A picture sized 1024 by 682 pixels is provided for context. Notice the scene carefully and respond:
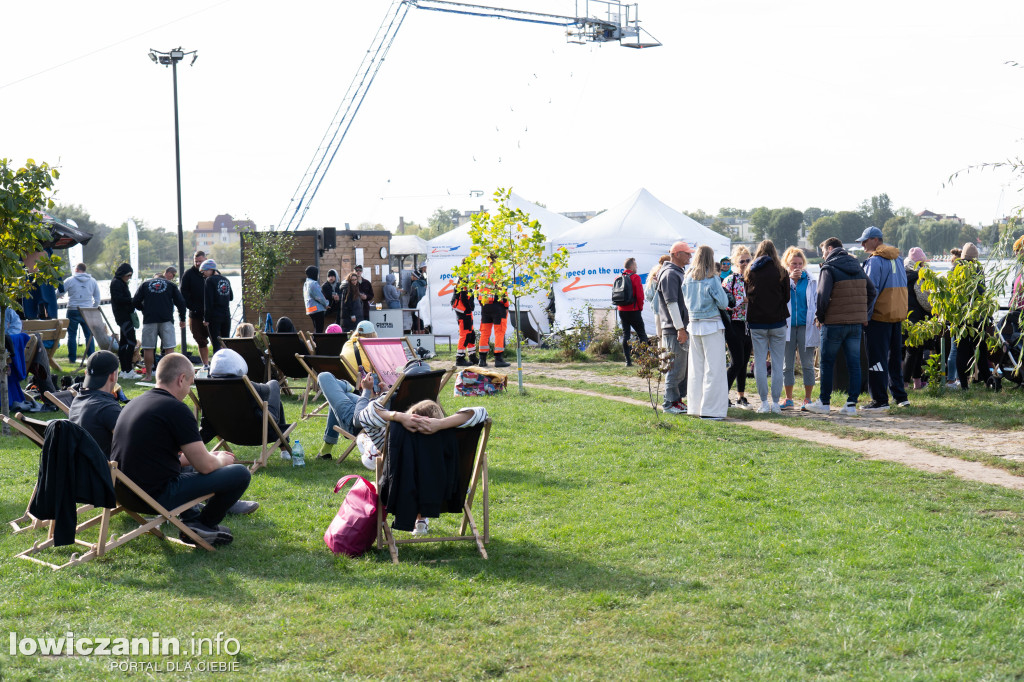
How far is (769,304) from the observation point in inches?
375

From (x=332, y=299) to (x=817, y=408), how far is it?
34.9ft

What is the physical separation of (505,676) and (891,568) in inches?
90.1

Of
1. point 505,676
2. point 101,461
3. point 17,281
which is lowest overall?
point 505,676

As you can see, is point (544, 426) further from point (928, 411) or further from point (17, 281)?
point (17, 281)

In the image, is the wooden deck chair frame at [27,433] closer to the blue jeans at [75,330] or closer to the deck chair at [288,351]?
the deck chair at [288,351]

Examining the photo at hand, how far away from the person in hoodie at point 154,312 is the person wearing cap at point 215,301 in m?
0.87

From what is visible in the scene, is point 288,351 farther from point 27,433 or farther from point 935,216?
point 935,216

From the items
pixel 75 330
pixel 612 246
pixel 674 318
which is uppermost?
pixel 612 246

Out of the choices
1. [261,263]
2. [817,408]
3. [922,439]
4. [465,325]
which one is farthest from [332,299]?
[922,439]

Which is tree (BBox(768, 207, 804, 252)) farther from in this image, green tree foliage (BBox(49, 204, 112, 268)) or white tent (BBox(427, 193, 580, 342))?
green tree foliage (BBox(49, 204, 112, 268))

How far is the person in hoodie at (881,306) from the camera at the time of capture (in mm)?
9891

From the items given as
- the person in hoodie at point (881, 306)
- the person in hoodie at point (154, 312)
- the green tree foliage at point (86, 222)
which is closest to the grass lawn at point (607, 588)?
the person in hoodie at point (881, 306)

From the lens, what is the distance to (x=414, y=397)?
700 centimetres

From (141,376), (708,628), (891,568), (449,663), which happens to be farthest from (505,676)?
(141,376)
